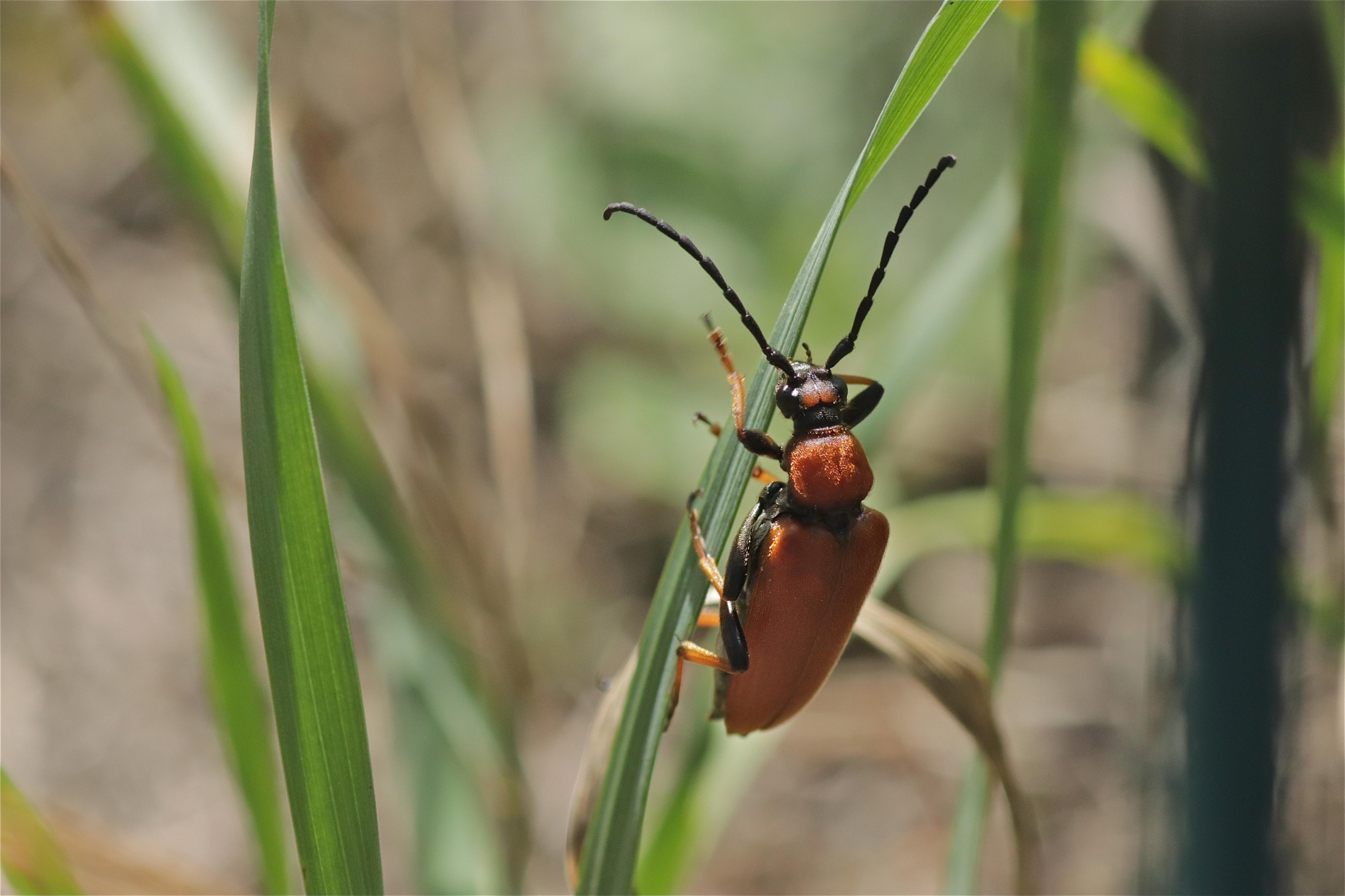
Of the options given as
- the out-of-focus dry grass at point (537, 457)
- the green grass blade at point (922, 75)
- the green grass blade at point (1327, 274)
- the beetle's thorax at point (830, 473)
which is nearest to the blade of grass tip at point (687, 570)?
the green grass blade at point (922, 75)

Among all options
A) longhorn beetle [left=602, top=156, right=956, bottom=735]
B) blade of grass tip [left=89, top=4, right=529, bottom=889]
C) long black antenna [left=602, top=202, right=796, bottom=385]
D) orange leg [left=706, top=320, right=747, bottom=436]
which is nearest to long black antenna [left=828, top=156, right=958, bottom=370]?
longhorn beetle [left=602, top=156, right=956, bottom=735]

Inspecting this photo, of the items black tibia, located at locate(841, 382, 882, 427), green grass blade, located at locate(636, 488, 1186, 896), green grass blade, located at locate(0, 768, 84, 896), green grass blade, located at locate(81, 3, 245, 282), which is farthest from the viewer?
black tibia, located at locate(841, 382, 882, 427)

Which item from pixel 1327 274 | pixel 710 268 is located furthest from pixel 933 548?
pixel 710 268

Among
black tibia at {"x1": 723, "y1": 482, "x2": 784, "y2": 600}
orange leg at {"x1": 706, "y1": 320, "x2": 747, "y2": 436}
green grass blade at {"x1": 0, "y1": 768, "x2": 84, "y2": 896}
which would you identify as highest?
orange leg at {"x1": 706, "y1": 320, "x2": 747, "y2": 436}

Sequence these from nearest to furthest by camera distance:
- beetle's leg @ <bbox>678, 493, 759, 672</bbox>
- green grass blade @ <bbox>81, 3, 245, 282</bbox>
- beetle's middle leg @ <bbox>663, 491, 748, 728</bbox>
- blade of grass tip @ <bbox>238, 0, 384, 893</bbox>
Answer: blade of grass tip @ <bbox>238, 0, 384, 893</bbox> < beetle's leg @ <bbox>678, 493, 759, 672</bbox> < beetle's middle leg @ <bbox>663, 491, 748, 728</bbox> < green grass blade @ <bbox>81, 3, 245, 282</bbox>

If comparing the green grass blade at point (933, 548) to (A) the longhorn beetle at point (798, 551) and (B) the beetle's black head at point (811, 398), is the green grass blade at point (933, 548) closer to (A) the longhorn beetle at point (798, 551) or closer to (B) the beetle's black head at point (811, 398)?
(A) the longhorn beetle at point (798, 551)

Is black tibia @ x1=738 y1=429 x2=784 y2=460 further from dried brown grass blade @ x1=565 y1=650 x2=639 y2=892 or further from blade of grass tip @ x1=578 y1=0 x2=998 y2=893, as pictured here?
dried brown grass blade @ x1=565 y1=650 x2=639 y2=892
